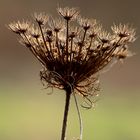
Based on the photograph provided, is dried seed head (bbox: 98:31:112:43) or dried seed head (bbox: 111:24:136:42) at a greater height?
dried seed head (bbox: 111:24:136:42)

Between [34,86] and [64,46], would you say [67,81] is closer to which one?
[64,46]


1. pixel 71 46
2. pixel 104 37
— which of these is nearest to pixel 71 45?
pixel 71 46

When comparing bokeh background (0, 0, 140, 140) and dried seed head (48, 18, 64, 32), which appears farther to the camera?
bokeh background (0, 0, 140, 140)

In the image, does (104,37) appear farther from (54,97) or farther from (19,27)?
(54,97)

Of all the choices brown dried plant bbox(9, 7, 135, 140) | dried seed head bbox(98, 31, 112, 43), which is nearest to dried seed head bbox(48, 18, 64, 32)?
brown dried plant bbox(9, 7, 135, 140)

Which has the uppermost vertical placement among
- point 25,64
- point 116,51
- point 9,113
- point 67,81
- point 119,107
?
point 25,64

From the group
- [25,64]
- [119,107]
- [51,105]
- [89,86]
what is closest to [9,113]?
[51,105]

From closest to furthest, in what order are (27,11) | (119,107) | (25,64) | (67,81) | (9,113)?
1. (67,81)
2. (9,113)
3. (119,107)
4. (25,64)
5. (27,11)

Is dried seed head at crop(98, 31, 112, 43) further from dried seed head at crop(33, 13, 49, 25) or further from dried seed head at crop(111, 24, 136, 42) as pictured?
dried seed head at crop(33, 13, 49, 25)

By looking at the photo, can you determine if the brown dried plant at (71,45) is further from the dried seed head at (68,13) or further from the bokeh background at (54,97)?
the bokeh background at (54,97)
